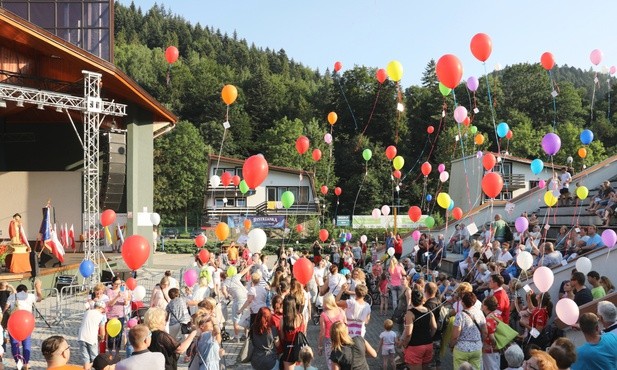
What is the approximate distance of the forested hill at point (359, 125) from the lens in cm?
5328

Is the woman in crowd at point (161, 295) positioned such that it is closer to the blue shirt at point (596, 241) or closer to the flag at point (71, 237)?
the blue shirt at point (596, 241)

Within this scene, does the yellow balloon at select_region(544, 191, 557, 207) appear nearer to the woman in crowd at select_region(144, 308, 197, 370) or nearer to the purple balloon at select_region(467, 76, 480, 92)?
the purple balloon at select_region(467, 76, 480, 92)

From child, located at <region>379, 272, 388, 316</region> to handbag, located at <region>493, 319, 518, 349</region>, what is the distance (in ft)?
19.6

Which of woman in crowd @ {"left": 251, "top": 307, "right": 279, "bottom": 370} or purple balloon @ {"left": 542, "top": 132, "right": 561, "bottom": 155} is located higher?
purple balloon @ {"left": 542, "top": 132, "right": 561, "bottom": 155}

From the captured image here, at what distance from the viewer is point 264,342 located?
6.59m

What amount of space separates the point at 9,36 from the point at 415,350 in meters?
17.8

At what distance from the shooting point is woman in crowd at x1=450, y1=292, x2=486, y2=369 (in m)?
6.41

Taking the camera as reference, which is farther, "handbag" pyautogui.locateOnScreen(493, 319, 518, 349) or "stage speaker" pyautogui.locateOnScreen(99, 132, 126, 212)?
"stage speaker" pyautogui.locateOnScreen(99, 132, 126, 212)

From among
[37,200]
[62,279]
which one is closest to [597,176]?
[62,279]

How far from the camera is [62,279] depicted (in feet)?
51.8

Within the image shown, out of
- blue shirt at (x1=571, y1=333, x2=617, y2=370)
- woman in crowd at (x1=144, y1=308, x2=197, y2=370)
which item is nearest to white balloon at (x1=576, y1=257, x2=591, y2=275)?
blue shirt at (x1=571, y1=333, x2=617, y2=370)

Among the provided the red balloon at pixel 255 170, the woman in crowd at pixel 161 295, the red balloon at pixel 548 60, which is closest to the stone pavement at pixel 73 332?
the woman in crowd at pixel 161 295

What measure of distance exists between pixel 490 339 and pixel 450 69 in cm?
471

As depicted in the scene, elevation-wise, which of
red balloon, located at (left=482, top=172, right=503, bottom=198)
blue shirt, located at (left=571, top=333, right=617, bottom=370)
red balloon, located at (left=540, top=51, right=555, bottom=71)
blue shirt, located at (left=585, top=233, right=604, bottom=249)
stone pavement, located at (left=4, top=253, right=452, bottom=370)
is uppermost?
red balloon, located at (left=540, top=51, right=555, bottom=71)
